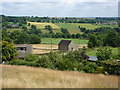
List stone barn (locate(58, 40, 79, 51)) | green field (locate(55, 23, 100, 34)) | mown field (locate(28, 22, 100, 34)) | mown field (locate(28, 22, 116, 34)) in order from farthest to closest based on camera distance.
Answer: mown field (locate(28, 22, 116, 34)) < mown field (locate(28, 22, 100, 34)) < green field (locate(55, 23, 100, 34)) < stone barn (locate(58, 40, 79, 51))

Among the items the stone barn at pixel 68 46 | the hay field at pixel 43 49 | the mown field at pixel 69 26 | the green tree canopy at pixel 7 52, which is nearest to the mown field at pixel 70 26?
the mown field at pixel 69 26

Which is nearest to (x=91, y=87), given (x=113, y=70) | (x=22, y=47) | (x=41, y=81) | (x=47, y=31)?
(x=41, y=81)

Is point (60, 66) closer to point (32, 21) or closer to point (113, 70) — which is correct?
point (113, 70)

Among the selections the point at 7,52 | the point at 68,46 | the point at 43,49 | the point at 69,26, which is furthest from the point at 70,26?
the point at 7,52

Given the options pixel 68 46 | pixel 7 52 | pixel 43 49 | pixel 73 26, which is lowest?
pixel 43 49

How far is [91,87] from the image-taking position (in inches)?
228

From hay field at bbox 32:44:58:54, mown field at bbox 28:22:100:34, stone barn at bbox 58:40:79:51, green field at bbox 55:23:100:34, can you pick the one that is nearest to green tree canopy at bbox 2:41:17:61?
hay field at bbox 32:44:58:54

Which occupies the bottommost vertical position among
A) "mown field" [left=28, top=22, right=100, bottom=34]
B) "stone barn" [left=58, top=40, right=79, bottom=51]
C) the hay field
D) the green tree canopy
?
the hay field

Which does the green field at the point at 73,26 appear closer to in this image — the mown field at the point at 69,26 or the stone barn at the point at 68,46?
the mown field at the point at 69,26

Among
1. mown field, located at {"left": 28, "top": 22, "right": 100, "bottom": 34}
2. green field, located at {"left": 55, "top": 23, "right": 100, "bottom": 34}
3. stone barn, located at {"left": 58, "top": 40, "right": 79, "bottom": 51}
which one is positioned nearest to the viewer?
stone barn, located at {"left": 58, "top": 40, "right": 79, "bottom": 51}

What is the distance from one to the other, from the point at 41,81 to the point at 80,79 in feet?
3.82

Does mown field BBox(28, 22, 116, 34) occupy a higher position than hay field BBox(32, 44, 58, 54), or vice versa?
mown field BBox(28, 22, 116, 34)

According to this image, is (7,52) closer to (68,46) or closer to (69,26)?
(68,46)

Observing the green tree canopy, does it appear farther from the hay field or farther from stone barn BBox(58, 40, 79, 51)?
stone barn BBox(58, 40, 79, 51)
